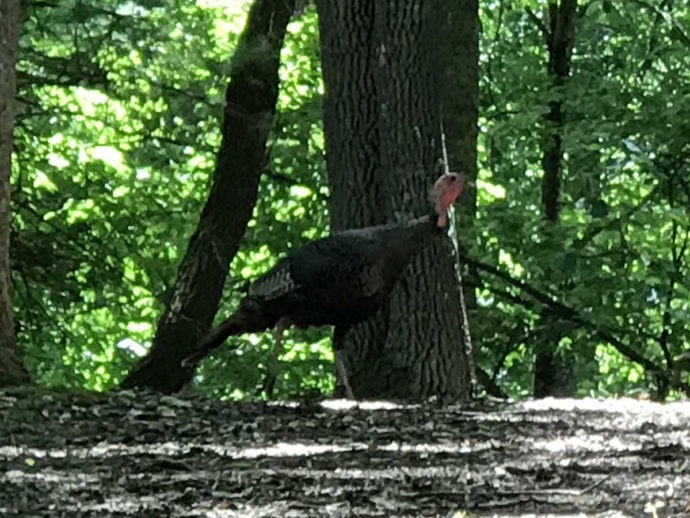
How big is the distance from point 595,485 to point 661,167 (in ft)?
23.4

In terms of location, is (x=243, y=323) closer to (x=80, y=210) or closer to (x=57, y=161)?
(x=80, y=210)

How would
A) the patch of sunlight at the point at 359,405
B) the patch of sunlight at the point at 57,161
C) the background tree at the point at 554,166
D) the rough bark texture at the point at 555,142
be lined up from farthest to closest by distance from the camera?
the rough bark texture at the point at 555,142, the patch of sunlight at the point at 57,161, the background tree at the point at 554,166, the patch of sunlight at the point at 359,405

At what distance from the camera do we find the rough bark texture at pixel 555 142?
13.8 meters

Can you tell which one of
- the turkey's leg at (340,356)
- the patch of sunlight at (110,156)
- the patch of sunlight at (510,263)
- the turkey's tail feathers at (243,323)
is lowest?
the turkey's leg at (340,356)

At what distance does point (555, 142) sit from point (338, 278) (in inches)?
286

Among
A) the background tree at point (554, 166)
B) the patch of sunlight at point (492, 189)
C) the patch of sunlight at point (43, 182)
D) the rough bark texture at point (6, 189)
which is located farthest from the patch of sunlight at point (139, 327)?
the rough bark texture at point (6, 189)

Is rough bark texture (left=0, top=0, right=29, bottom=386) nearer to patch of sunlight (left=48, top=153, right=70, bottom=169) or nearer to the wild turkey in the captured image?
the wild turkey

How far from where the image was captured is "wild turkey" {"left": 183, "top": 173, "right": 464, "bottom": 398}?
7.37m

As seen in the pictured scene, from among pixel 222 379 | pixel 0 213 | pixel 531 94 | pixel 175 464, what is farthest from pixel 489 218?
pixel 175 464

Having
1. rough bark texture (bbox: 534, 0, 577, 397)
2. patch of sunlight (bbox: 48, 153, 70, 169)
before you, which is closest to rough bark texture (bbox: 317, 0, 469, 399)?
rough bark texture (bbox: 534, 0, 577, 397)

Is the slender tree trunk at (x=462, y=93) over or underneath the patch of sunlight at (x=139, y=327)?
over

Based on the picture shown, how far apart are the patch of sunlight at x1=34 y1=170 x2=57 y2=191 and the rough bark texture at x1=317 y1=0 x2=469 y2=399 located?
5.08m

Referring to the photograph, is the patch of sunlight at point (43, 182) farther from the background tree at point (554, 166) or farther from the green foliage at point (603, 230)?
the background tree at point (554, 166)

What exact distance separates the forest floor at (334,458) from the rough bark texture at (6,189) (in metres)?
0.50
